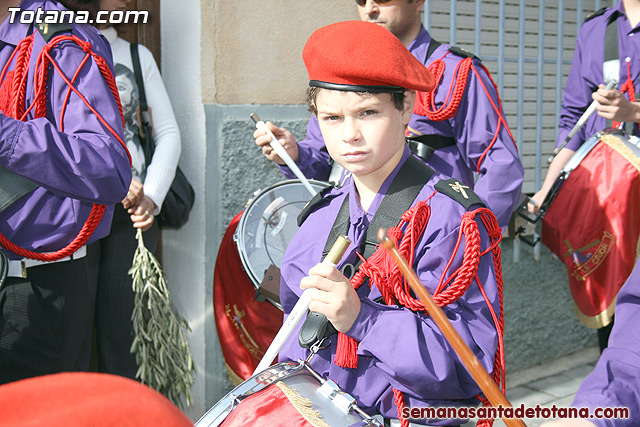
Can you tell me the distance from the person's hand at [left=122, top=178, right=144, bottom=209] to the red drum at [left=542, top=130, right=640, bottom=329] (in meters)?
1.88

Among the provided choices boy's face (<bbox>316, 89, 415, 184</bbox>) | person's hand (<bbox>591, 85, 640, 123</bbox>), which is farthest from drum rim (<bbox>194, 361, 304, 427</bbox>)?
person's hand (<bbox>591, 85, 640, 123</bbox>)

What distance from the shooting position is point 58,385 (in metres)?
0.64

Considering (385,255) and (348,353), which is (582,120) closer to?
(385,255)

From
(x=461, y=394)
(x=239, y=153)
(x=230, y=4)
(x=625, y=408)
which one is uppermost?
(x=230, y=4)

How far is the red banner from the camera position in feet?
9.18

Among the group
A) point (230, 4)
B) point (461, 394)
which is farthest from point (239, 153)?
point (461, 394)

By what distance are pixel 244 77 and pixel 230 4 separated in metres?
0.35

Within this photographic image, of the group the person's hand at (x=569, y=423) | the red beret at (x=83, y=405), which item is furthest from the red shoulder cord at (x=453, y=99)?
the red beret at (x=83, y=405)

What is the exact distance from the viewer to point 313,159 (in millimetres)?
2910

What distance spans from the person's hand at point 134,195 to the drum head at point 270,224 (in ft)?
1.61

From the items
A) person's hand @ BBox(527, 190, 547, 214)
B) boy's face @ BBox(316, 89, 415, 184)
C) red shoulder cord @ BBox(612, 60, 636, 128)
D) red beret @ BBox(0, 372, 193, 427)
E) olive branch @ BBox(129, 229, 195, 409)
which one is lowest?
olive branch @ BBox(129, 229, 195, 409)

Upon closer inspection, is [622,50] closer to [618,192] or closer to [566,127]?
[566,127]

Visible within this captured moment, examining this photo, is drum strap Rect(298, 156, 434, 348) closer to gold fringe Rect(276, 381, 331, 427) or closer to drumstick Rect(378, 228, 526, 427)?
gold fringe Rect(276, 381, 331, 427)

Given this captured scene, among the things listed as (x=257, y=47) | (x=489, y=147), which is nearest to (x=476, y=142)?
(x=489, y=147)
